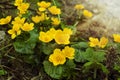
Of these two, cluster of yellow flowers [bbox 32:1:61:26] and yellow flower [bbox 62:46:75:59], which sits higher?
cluster of yellow flowers [bbox 32:1:61:26]

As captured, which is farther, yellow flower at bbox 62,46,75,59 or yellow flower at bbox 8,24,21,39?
yellow flower at bbox 8,24,21,39

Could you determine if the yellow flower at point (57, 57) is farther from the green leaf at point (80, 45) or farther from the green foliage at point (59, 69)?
the green leaf at point (80, 45)

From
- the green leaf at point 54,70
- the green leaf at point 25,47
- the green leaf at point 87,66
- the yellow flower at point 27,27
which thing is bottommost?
the green leaf at point 54,70

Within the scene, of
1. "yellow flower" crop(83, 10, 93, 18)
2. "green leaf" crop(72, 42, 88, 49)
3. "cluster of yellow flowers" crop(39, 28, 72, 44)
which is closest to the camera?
"cluster of yellow flowers" crop(39, 28, 72, 44)

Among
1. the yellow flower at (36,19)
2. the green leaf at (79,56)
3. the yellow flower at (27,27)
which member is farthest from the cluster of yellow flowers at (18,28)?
the green leaf at (79,56)

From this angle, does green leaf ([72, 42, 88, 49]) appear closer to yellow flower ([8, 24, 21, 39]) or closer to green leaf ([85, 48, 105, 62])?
green leaf ([85, 48, 105, 62])

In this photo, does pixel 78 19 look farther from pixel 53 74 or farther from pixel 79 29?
pixel 53 74

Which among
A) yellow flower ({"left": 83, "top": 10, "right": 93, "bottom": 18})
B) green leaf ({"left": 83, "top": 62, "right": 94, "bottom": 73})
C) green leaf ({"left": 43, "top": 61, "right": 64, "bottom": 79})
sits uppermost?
yellow flower ({"left": 83, "top": 10, "right": 93, "bottom": 18})

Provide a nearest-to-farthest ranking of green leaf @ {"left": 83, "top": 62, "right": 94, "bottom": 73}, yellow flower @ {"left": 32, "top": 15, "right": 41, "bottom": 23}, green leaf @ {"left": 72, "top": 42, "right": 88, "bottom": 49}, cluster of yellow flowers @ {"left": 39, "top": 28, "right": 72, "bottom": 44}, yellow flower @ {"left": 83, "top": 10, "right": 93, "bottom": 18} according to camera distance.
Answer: green leaf @ {"left": 83, "top": 62, "right": 94, "bottom": 73} → cluster of yellow flowers @ {"left": 39, "top": 28, "right": 72, "bottom": 44} → green leaf @ {"left": 72, "top": 42, "right": 88, "bottom": 49} → yellow flower @ {"left": 32, "top": 15, "right": 41, "bottom": 23} → yellow flower @ {"left": 83, "top": 10, "right": 93, "bottom": 18}

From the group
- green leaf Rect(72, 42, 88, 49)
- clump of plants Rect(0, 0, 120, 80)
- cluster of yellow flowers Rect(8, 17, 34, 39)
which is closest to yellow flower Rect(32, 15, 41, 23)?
clump of plants Rect(0, 0, 120, 80)
